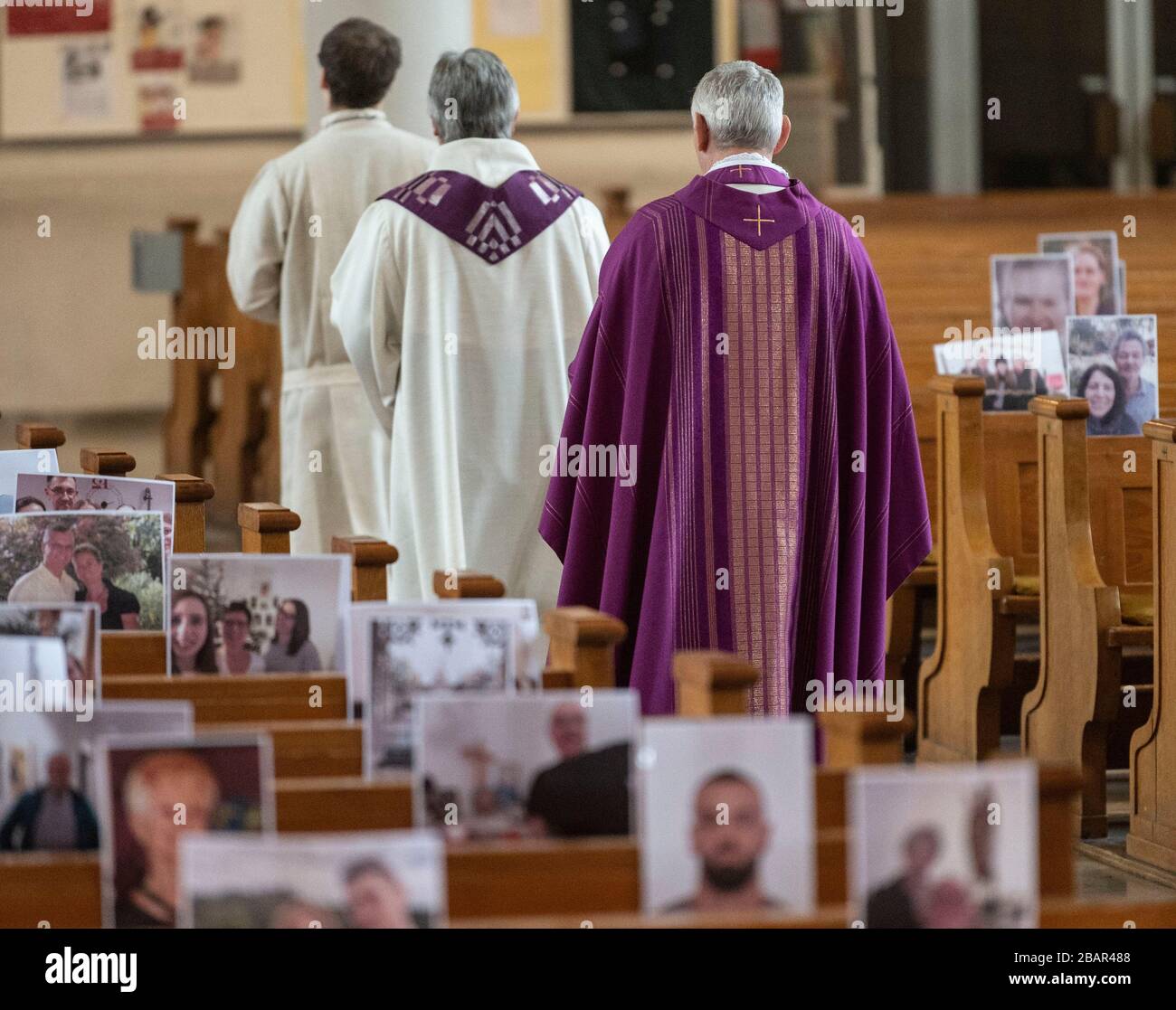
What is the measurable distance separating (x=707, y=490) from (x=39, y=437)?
46.6 inches

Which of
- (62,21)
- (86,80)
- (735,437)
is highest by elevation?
(62,21)

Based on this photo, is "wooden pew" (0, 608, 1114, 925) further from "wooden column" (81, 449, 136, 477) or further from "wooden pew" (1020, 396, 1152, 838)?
"wooden pew" (1020, 396, 1152, 838)

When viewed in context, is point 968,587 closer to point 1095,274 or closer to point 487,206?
point 1095,274

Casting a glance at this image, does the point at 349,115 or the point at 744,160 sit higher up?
the point at 349,115

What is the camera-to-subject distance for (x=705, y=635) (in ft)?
11.9

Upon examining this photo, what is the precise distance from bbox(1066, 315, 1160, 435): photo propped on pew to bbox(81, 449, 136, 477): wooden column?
2906mm

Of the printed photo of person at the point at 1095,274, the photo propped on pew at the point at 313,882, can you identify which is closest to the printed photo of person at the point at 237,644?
the photo propped on pew at the point at 313,882

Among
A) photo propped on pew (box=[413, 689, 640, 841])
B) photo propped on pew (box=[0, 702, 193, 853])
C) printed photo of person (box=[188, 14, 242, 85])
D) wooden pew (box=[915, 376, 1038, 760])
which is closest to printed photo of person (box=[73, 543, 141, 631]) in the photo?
photo propped on pew (box=[0, 702, 193, 853])

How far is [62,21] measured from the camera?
13.4m

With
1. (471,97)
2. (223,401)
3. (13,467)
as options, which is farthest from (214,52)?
(13,467)

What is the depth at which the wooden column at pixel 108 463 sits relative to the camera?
3172 mm

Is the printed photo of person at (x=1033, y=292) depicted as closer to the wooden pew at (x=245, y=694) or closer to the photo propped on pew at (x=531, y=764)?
the wooden pew at (x=245, y=694)

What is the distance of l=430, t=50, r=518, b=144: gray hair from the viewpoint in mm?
4246
